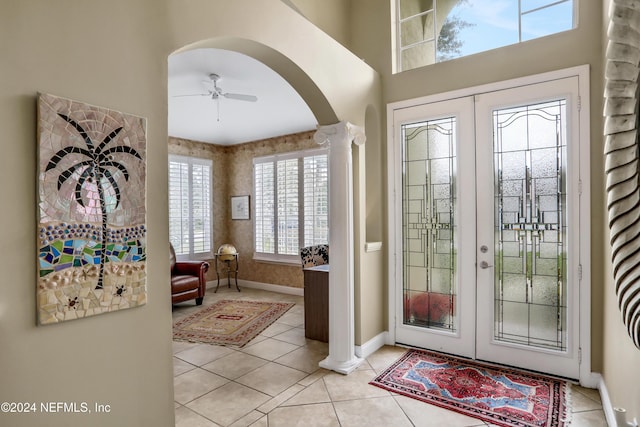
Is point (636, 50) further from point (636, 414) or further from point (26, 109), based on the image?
point (26, 109)

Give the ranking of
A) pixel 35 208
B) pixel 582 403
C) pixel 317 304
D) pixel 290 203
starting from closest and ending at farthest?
pixel 35 208, pixel 582 403, pixel 317 304, pixel 290 203

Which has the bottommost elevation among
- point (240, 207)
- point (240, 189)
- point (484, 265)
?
point (484, 265)

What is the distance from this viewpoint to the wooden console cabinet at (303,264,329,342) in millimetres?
4117

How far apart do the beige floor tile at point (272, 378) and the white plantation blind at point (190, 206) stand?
4.05m

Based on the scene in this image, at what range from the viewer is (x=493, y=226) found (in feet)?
11.0

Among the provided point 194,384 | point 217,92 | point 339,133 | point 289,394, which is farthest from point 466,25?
point 194,384

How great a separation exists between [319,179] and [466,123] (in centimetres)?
325

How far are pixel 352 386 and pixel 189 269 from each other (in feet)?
12.7

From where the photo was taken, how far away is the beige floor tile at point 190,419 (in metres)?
2.47

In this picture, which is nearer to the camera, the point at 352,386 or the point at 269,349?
the point at 352,386

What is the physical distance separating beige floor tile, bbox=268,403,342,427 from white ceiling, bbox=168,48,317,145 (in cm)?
305

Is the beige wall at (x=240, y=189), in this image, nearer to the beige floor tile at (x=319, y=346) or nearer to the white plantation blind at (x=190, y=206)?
the white plantation blind at (x=190, y=206)

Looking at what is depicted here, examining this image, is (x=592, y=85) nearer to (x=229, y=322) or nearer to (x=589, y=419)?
(x=589, y=419)

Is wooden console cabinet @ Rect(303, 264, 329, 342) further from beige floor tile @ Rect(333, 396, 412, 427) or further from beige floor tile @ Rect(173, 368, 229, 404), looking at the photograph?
beige floor tile @ Rect(333, 396, 412, 427)
